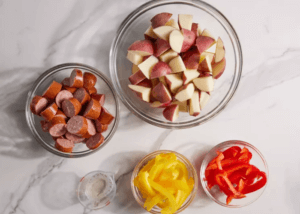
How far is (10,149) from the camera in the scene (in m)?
1.39

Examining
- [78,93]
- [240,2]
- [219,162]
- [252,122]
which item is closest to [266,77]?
[252,122]

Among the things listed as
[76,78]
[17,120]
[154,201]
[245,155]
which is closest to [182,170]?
[154,201]

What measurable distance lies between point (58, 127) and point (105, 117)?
196mm

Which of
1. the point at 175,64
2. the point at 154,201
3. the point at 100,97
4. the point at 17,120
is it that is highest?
the point at 175,64

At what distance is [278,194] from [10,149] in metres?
1.31

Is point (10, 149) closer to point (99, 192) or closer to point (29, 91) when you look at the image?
point (29, 91)

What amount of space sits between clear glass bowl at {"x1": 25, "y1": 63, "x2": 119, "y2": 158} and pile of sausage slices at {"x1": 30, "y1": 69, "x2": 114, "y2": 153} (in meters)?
0.03

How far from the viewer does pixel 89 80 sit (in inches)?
49.4

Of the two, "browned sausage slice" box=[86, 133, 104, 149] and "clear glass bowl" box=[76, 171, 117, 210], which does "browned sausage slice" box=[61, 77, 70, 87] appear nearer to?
"browned sausage slice" box=[86, 133, 104, 149]

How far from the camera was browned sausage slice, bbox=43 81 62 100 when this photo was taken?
121cm

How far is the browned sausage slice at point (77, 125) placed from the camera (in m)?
1.19

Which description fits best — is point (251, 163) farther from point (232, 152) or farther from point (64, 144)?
point (64, 144)

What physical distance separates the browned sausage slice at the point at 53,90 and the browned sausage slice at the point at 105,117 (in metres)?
0.20

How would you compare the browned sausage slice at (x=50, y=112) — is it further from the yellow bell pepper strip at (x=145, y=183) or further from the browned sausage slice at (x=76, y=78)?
the yellow bell pepper strip at (x=145, y=183)
